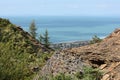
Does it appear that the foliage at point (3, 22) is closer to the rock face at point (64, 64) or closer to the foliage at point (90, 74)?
the rock face at point (64, 64)

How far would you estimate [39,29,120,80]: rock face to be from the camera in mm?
8071

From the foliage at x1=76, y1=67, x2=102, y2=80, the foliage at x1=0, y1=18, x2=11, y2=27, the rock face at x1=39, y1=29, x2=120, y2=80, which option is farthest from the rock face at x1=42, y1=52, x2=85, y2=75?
the foliage at x1=0, y1=18, x2=11, y2=27

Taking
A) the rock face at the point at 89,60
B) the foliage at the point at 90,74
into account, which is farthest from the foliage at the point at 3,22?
the foliage at the point at 90,74

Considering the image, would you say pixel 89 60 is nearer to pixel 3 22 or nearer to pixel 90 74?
pixel 90 74

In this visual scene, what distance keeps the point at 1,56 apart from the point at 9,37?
5678 mm

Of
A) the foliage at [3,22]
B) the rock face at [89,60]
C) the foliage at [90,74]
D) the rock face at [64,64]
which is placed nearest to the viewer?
the foliage at [90,74]

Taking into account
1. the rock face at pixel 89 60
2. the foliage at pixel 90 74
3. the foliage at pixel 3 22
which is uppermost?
the rock face at pixel 89 60

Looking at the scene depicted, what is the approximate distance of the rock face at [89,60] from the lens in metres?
8.07

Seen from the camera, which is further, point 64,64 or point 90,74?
point 64,64

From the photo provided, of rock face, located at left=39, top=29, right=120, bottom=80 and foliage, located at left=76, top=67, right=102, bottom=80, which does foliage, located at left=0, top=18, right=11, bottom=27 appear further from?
foliage, located at left=76, top=67, right=102, bottom=80

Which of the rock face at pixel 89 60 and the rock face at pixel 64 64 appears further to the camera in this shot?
the rock face at pixel 64 64

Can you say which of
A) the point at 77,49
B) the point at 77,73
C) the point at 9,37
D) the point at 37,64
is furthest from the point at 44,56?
the point at 77,73

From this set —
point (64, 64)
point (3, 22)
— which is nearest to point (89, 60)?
point (64, 64)

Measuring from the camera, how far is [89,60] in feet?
27.6
